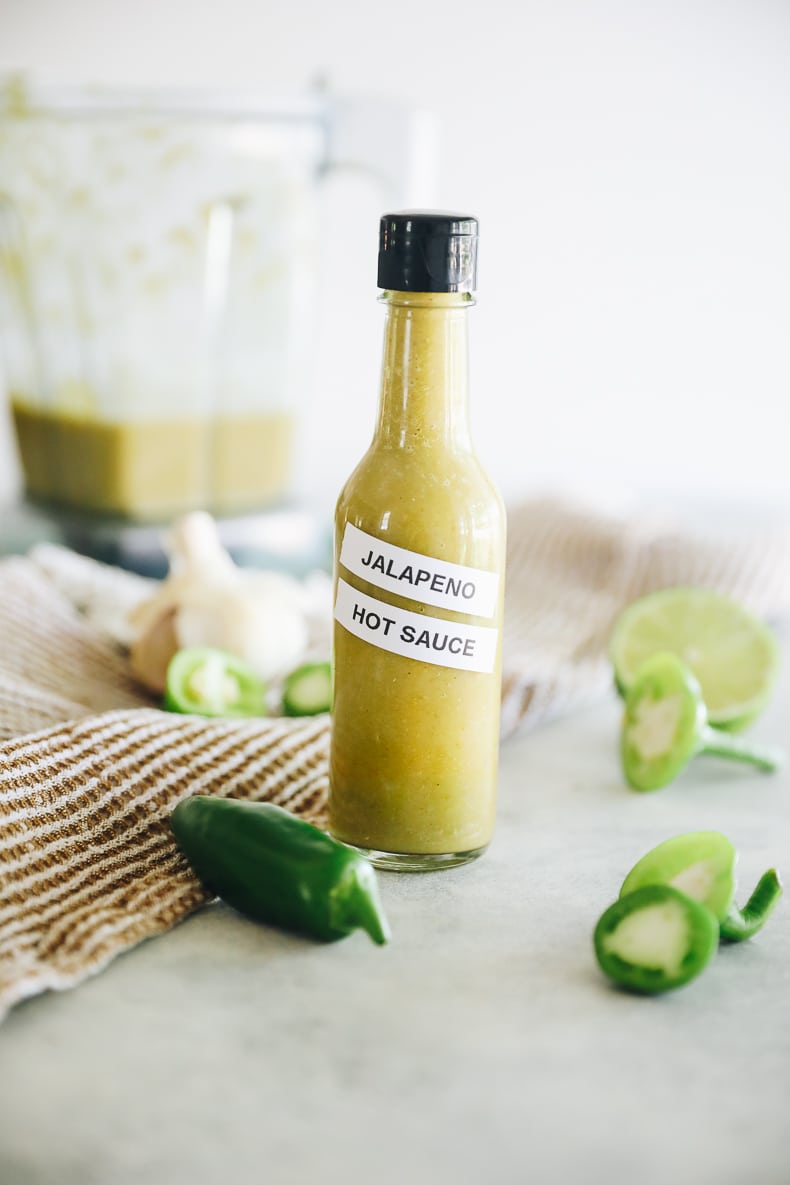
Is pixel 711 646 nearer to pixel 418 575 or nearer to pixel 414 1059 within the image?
pixel 418 575

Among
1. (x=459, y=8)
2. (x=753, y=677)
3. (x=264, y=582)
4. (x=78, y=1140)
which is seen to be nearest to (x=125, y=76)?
(x=459, y=8)

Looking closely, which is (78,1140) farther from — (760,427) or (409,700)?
(760,427)

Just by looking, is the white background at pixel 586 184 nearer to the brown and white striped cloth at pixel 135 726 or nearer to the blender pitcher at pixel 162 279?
the brown and white striped cloth at pixel 135 726

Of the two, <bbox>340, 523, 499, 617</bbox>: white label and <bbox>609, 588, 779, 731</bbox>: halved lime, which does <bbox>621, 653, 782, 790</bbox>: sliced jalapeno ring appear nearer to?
<bbox>609, 588, 779, 731</bbox>: halved lime

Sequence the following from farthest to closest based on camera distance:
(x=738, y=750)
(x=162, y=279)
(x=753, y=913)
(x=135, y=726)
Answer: (x=162, y=279) < (x=738, y=750) < (x=135, y=726) < (x=753, y=913)

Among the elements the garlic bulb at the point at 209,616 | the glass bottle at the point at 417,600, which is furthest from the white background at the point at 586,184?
the glass bottle at the point at 417,600

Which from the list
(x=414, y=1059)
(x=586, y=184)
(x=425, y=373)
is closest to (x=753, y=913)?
(x=414, y=1059)
